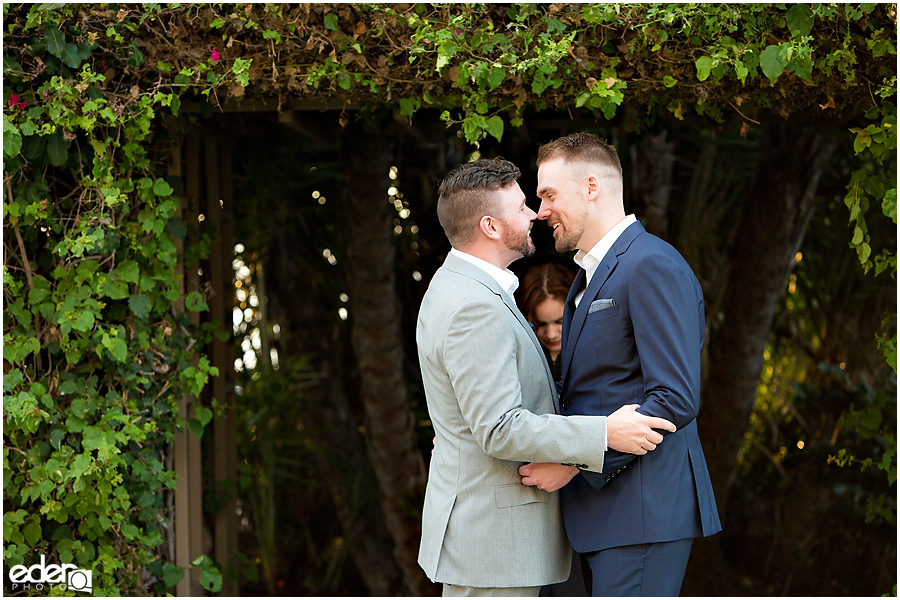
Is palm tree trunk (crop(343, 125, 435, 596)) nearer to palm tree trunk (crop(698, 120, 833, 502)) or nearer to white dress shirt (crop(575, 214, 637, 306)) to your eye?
palm tree trunk (crop(698, 120, 833, 502))

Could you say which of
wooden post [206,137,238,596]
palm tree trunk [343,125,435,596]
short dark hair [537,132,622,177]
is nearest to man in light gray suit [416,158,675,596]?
short dark hair [537,132,622,177]

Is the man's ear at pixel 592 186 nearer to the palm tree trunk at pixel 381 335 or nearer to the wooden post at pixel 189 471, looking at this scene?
the wooden post at pixel 189 471

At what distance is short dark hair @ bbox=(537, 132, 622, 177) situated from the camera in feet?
6.81

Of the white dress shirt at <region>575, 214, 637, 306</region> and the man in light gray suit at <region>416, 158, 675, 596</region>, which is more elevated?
the white dress shirt at <region>575, 214, 637, 306</region>

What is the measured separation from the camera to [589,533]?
78.2 inches

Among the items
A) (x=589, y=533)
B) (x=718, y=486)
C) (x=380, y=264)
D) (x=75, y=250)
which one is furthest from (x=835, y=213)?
(x=75, y=250)

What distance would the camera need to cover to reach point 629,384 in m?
1.94

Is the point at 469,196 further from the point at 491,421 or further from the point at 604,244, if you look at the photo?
the point at 491,421

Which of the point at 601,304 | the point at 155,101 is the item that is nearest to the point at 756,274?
the point at 601,304

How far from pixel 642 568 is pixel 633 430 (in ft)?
1.22

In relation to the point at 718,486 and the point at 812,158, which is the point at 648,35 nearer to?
the point at 812,158

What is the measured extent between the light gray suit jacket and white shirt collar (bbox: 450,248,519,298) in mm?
25

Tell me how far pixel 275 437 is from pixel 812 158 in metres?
3.95

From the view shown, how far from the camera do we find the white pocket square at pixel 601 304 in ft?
6.40
